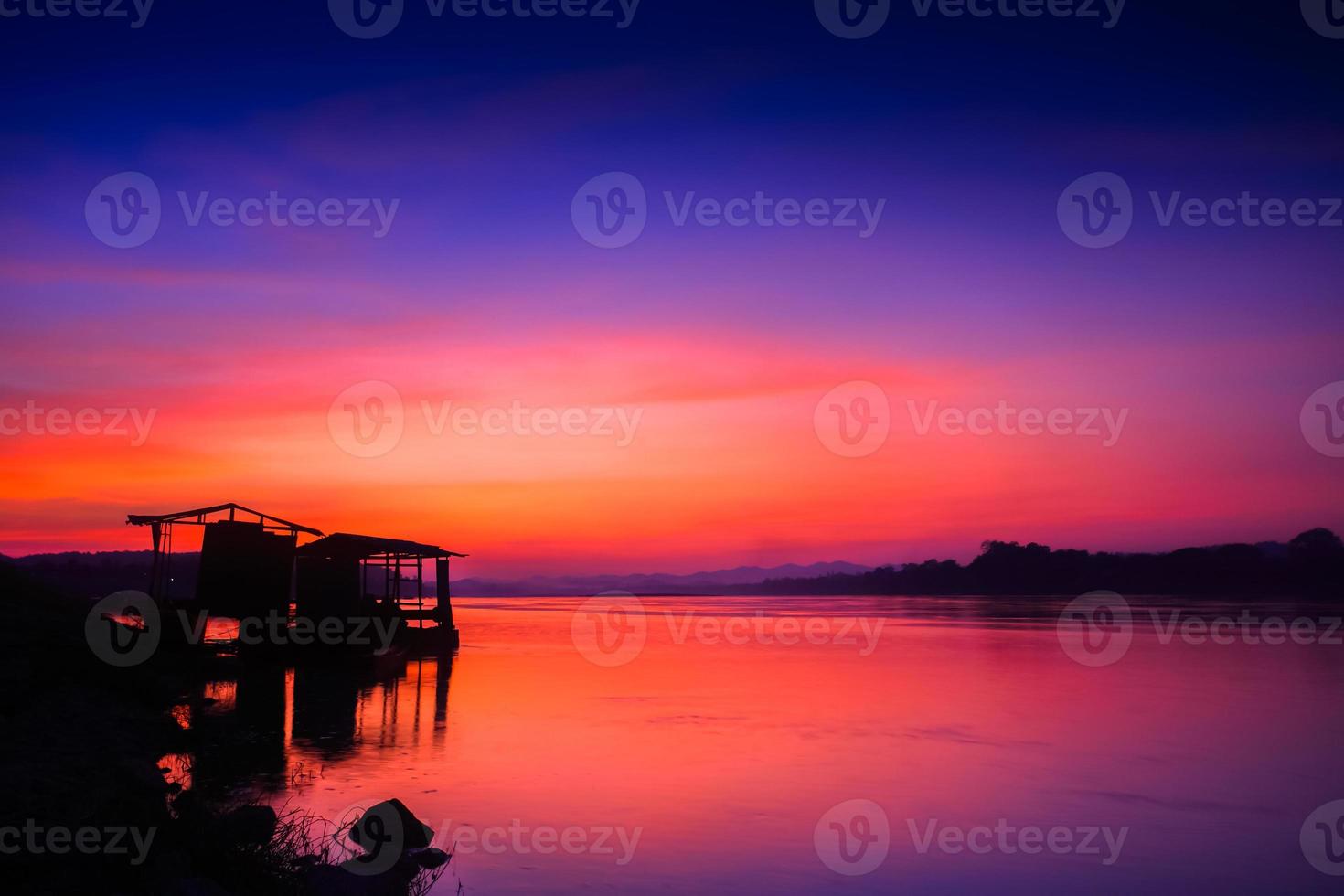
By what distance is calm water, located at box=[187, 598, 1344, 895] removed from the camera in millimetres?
13516

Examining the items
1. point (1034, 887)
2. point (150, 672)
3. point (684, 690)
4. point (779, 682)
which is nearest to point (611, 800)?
point (1034, 887)

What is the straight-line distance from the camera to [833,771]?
20344 millimetres

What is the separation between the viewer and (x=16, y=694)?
16.2 metres
